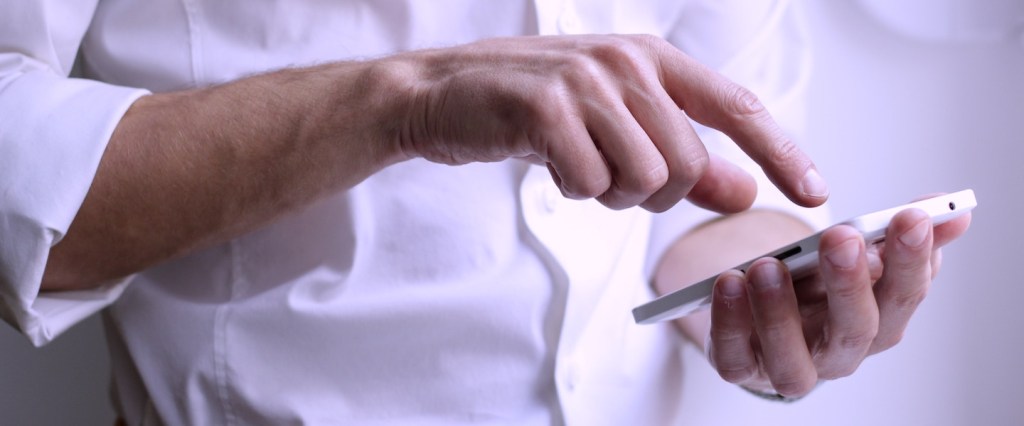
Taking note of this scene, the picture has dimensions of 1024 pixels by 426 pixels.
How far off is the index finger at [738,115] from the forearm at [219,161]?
0.59ft

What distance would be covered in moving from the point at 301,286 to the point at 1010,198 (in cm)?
98

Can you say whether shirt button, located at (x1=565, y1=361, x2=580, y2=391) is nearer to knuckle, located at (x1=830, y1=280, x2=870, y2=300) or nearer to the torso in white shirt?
the torso in white shirt

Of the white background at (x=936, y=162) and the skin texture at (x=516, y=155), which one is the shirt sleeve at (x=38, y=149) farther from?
the white background at (x=936, y=162)

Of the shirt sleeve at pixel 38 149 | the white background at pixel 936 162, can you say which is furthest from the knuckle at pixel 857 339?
the white background at pixel 936 162

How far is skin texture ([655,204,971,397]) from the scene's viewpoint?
0.53 meters

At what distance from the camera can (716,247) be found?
0.90m

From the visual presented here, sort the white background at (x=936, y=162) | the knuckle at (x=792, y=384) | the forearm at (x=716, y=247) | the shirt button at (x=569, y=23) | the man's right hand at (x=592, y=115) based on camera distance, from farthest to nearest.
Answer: the white background at (x=936, y=162) < the forearm at (x=716, y=247) < the shirt button at (x=569, y=23) < the knuckle at (x=792, y=384) < the man's right hand at (x=592, y=115)

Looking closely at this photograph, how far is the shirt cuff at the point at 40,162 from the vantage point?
577mm

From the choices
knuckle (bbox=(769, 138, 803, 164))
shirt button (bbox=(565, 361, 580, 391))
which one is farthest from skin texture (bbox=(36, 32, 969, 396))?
shirt button (bbox=(565, 361, 580, 391))

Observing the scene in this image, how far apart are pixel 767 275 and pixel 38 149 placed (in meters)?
0.45

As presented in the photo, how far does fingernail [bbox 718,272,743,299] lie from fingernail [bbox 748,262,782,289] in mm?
19

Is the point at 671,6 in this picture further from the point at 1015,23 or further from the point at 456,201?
the point at 1015,23

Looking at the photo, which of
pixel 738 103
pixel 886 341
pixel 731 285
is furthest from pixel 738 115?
pixel 886 341

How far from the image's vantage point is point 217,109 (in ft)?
2.03
